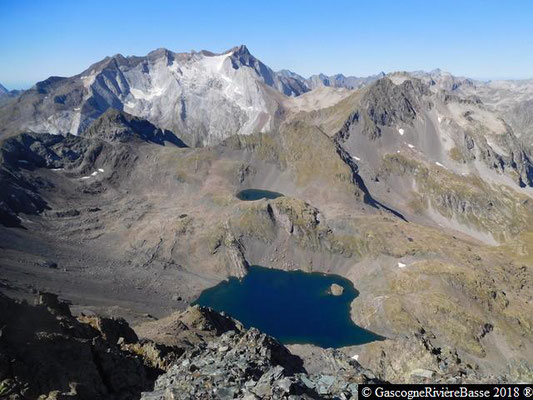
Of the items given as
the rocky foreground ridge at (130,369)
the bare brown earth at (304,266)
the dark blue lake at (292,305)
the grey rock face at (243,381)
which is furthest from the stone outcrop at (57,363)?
the dark blue lake at (292,305)

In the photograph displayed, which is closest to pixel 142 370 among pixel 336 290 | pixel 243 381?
pixel 243 381

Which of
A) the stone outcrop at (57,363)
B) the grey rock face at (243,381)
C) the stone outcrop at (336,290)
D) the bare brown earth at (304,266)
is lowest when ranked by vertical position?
the stone outcrop at (336,290)

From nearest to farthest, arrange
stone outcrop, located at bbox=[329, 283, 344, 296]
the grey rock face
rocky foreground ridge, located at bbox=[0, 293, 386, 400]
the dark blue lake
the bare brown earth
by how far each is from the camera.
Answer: the grey rock face < rocky foreground ridge, located at bbox=[0, 293, 386, 400] < the bare brown earth < the dark blue lake < stone outcrop, located at bbox=[329, 283, 344, 296]

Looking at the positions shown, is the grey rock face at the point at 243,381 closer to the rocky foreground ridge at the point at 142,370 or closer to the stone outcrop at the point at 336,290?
the rocky foreground ridge at the point at 142,370

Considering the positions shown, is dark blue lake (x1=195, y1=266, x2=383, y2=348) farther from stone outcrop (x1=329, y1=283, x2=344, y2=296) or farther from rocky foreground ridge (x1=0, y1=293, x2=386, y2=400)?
rocky foreground ridge (x1=0, y1=293, x2=386, y2=400)

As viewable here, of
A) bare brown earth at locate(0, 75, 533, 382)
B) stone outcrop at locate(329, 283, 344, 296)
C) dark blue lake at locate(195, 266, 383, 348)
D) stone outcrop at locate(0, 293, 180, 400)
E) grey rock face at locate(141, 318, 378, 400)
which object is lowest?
dark blue lake at locate(195, 266, 383, 348)

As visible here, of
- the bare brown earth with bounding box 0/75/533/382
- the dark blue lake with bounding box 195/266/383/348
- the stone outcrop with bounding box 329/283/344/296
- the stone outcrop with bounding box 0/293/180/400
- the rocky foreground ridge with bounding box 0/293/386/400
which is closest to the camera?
the rocky foreground ridge with bounding box 0/293/386/400

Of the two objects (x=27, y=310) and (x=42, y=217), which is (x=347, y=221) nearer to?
(x=42, y=217)

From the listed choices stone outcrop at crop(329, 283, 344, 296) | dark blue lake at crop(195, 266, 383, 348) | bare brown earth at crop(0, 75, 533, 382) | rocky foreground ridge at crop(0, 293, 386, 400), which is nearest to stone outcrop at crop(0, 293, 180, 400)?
rocky foreground ridge at crop(0, 293, 386, 400)
